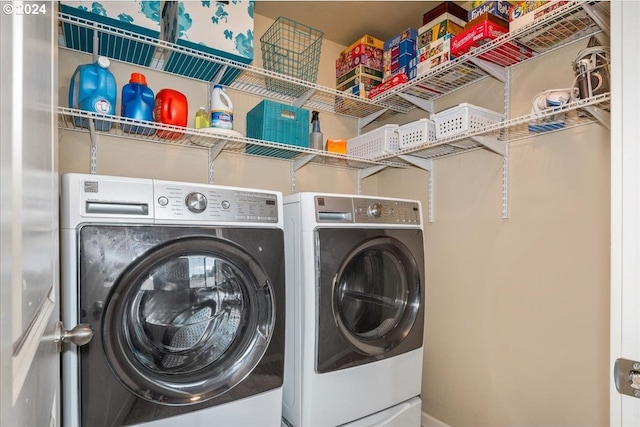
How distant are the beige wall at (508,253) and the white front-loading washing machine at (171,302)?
35.0 inches

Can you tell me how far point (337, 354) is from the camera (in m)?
1.45

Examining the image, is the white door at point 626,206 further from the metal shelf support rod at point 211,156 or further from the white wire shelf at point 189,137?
the metal shelf support rod at point 211,156

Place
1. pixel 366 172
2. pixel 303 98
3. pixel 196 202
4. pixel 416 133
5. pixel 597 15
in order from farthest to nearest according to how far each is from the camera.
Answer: pixel 366 172
pixel 303 98
pixel 416 133
pixel 597 15
pixel 196 202

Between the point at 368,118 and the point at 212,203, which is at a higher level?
the point at 368,118

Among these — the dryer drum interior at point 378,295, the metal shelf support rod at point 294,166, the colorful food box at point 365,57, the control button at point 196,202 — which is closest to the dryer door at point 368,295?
the dryer drum interior at point 378,295

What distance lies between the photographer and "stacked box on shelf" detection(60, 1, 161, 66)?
1.42 m

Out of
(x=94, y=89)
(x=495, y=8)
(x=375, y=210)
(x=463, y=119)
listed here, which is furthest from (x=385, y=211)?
(x=94, y=89)

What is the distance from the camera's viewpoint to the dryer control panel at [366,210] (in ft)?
4.88

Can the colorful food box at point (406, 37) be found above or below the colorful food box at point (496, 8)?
above

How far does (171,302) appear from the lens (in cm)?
122

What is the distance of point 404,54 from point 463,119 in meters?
0.65

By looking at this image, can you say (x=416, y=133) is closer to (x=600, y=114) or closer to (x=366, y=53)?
(x=366, y=53)

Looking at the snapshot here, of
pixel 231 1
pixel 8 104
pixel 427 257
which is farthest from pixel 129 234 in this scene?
pixel 427 257

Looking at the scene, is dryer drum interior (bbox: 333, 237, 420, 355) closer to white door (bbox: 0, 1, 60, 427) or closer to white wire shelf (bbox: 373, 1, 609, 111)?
white wire shelf (bbox: 373, 1, 609, 111)
